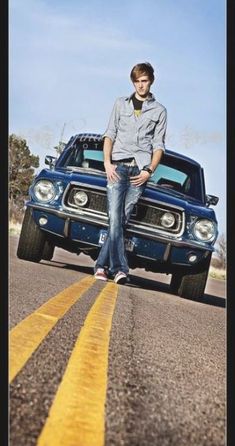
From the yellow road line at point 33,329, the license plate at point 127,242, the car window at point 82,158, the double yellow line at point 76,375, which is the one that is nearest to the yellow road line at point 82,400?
the double yellow line at point 76,375

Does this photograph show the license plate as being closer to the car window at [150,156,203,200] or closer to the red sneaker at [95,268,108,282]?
the red sneaker at [95,268,108,282]

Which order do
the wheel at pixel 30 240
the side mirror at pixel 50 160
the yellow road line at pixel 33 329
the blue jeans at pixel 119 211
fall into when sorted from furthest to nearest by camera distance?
1. the side mirror at pixel 50 160
2. the wheel at pixel 30 240
3. the blue jeans at pixel 119 211
4. the yellow road line at pixel 33 329

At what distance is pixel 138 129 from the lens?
307cm

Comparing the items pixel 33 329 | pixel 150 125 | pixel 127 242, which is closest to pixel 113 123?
pixel 150 125

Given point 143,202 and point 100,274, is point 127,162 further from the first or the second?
point 100,274

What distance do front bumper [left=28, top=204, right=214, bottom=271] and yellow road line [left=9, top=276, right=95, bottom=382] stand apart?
1.16m

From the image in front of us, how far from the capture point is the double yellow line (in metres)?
0.94

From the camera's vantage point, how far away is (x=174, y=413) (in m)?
1.22

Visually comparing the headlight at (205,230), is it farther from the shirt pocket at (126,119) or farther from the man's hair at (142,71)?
the man's hair at (142,71)

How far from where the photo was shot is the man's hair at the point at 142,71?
261 centimetres

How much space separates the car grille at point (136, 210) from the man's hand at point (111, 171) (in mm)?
594

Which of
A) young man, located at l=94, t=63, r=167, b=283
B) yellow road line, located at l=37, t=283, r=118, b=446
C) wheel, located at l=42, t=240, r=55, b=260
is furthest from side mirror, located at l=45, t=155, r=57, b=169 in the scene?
yellow road line, located at l=37, t=283, r=118, b=446

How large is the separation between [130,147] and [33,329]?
5.14 ft

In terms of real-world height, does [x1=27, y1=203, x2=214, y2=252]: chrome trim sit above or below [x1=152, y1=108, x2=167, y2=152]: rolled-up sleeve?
below
